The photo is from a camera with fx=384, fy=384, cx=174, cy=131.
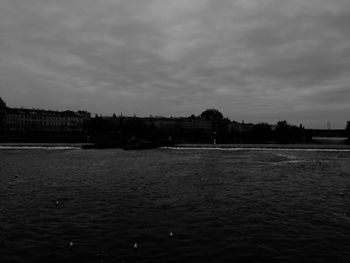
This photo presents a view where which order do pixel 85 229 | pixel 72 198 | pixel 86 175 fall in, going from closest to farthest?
pixel 85 229 < pixel 72 198 < pixel 86 175

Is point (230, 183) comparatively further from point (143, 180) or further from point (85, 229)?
point (85, 229)

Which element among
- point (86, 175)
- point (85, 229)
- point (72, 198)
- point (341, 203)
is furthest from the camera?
point (86, 175)

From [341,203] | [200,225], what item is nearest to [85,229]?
[200,225]

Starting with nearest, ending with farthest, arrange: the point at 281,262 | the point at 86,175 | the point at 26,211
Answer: the point at 281,262 < the point at 26,211 < the point at 86,175

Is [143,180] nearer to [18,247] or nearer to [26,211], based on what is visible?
[26,211]

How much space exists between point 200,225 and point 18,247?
11.4 metres

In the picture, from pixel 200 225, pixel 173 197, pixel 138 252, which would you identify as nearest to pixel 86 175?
pixel 173 197

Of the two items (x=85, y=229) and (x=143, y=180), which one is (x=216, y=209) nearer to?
(x=85, y=229)

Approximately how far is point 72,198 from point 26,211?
614 cm

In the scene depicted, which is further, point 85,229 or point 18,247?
point 85,229

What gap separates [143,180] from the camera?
48531 mm

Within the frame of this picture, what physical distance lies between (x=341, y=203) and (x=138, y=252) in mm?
21120

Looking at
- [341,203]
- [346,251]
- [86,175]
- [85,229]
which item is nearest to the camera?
[346,251]

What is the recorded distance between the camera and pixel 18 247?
70.2 ft
